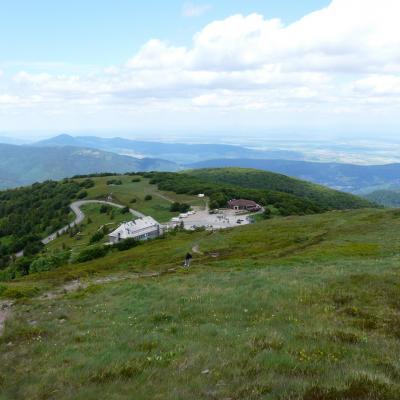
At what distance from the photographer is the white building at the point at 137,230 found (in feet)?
356

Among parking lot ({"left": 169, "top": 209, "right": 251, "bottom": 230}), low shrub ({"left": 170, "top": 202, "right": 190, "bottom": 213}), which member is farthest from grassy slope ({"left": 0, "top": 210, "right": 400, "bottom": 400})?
low shrub ({"left": 170, "top": 202, "right": 190, "bottom": 213})

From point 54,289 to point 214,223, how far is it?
272ft

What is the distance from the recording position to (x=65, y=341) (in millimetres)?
16812

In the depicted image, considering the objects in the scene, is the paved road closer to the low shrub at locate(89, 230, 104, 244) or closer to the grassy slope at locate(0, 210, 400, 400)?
the low shrub at locate(89, 230, 104, 244)

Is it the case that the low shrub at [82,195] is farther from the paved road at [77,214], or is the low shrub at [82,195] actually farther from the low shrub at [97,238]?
the low shrub at [97,238]

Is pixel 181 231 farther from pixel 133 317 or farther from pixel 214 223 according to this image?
pixel 133 317

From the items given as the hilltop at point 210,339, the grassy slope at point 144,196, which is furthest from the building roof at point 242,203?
the hilltop at point 210,339

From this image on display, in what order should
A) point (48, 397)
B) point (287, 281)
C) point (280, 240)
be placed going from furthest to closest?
point (280, 240) < point (287, 281) < point (48, 397)

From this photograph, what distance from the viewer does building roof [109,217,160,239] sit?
358 ft

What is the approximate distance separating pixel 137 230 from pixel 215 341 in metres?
99.0

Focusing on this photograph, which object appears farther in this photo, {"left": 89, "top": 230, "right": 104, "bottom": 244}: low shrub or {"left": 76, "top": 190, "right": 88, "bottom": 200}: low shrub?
{"left": 76, "top": 190, "right": 88, "bottom": 200}: low shrub

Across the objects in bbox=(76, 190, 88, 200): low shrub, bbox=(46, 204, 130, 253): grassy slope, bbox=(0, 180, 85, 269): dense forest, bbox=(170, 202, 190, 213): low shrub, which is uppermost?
bbox=(170, 202, 190, 213): low shrub

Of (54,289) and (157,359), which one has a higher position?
(157,359)

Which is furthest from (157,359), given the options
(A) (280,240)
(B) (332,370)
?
(A) (280,240)
